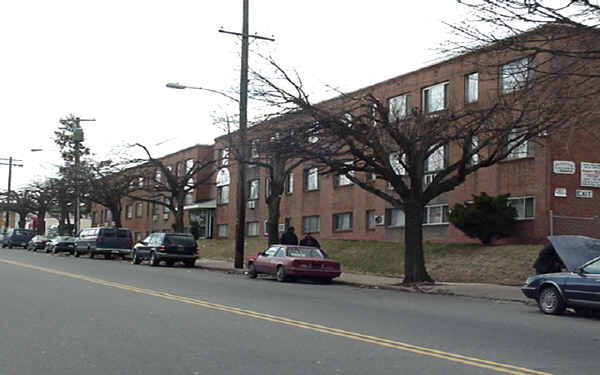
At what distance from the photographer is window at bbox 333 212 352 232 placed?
3891 cm

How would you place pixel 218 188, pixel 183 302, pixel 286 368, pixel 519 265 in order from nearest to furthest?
pixel 286 368 → pixel 183 302 → pixel 519 265 → pixel 218 188

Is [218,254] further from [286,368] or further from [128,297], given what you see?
[286,368]

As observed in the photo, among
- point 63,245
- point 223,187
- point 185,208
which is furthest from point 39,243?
point 223,187

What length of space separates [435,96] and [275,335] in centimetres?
2415

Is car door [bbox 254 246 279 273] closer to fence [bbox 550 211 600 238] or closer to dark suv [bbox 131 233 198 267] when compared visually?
dark suv [bbox 131 233 198 267]

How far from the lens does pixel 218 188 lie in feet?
182

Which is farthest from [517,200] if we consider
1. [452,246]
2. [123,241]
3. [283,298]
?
[123,241]

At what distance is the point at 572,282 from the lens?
13773 millimetres

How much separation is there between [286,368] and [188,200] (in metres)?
54.8

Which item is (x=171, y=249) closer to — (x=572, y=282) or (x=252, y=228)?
(x=252, y=228)

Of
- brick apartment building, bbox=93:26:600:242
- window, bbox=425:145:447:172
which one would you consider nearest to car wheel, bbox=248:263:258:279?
brick apartment building, bbox=93:26:600:242

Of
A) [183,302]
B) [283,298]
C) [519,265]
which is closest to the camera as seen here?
[183,302]

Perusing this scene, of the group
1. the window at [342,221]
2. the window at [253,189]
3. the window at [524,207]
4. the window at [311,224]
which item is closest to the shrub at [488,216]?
the window at [524,207]

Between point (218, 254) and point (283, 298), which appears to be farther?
point (218, 254)
